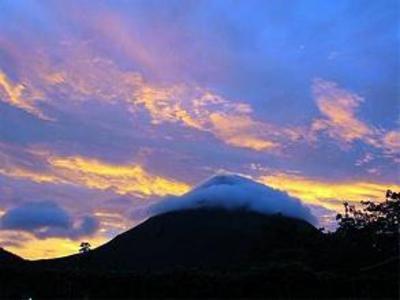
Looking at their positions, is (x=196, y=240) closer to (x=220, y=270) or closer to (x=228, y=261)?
(x=228, y=261)

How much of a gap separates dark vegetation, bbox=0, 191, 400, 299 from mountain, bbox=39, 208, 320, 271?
11cm

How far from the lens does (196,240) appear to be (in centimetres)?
7031

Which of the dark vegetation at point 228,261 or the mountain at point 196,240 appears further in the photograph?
the mountain at point 196,240

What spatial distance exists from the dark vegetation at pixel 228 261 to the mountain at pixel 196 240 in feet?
0.37

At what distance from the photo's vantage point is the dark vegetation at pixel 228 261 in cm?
3086

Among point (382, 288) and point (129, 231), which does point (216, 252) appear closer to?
point (129, 231)

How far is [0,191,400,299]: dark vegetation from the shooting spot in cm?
3086

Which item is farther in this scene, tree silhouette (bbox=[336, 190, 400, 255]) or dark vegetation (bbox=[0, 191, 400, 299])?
tree silhouette (bbox=[336, 190, 400, 255])

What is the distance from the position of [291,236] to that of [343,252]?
9.44 metres

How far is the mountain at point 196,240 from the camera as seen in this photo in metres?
54.3

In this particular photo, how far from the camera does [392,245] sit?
157ft

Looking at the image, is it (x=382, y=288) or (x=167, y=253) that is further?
(x=167, y=253)

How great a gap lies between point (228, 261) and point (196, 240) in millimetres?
9247

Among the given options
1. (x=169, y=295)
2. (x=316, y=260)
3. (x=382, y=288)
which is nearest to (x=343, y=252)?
(x=316, y=260)
